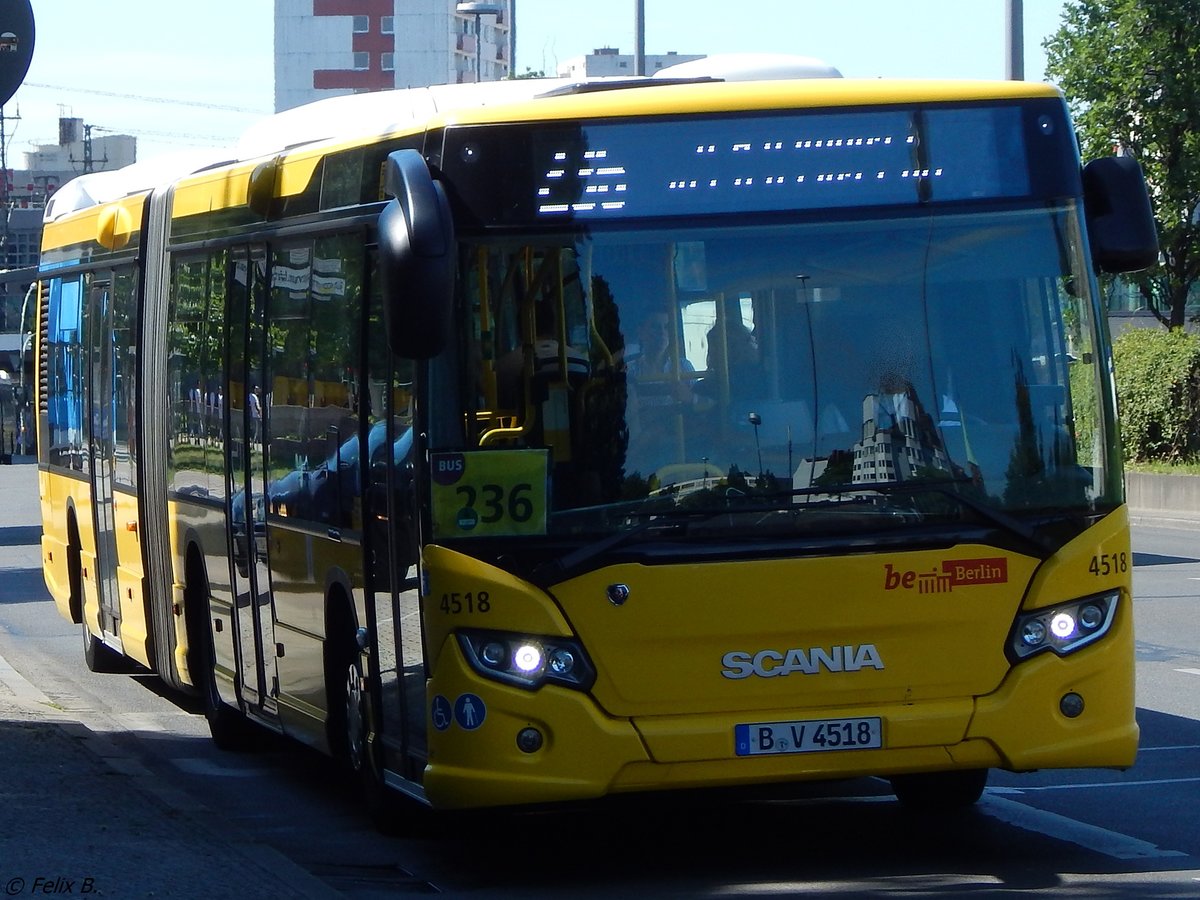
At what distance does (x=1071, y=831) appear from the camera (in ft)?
28.2

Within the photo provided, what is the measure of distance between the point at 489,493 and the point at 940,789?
2.64 meters

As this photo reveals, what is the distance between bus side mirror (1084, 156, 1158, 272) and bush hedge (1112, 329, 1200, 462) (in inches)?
987

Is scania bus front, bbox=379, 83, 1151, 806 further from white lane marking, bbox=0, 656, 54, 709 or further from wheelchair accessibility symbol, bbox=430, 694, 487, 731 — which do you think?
white lane marking, bbox=0, 656, 54, 709

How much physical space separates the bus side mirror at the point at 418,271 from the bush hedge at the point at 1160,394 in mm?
26447

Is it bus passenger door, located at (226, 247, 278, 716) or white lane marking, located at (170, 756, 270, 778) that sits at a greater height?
bus passenger door, located at (226, 247, 278, 716)

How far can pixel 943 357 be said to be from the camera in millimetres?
7660

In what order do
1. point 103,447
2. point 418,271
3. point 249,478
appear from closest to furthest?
point 418,271 → point 249,478 → point 103,447

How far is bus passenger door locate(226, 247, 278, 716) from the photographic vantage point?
33.1ft

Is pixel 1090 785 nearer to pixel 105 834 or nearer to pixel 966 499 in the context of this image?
pixel 966 499

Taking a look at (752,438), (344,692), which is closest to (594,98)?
(752,438)

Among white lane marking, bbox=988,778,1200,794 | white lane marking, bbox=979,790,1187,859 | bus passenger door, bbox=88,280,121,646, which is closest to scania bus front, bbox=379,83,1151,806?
white lane marking, bbox=979,790,1187,859

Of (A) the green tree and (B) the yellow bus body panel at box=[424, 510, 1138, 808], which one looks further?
(A) the green tree

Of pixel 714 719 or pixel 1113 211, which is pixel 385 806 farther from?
pixel 1113 211

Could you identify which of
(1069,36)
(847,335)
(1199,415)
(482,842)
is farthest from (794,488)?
(1069,36)
